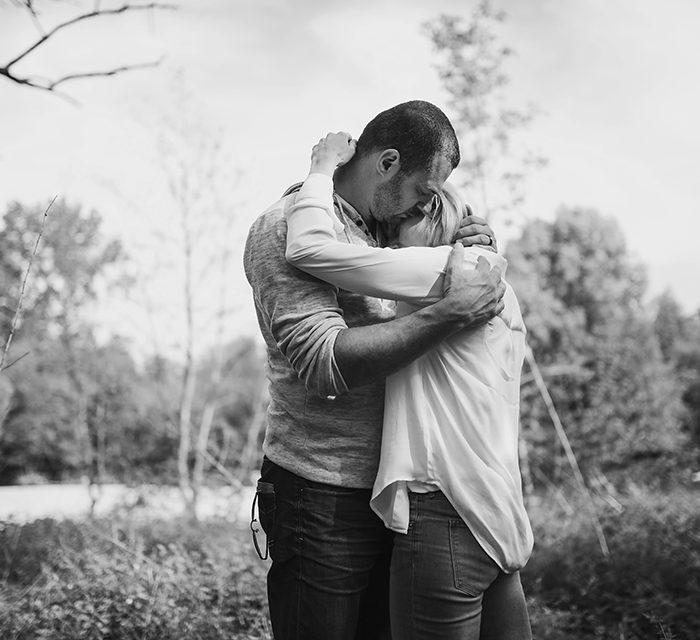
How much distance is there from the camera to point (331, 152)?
5.74 ft

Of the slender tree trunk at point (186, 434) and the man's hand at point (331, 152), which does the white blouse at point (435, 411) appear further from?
the slender tree trunk at point (186, 434)

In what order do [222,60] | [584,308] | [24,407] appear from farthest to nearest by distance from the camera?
[584,308], [24,407], [222,60]

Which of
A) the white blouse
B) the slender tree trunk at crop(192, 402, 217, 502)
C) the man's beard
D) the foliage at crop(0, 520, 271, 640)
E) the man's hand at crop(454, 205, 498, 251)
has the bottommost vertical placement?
the slender tree trunk at crop(192, 402, 217, 502)

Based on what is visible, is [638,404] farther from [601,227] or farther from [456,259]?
[456,259]

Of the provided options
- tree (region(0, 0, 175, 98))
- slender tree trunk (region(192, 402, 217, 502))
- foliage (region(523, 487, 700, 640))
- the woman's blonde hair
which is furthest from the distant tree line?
the woman's blonde hair

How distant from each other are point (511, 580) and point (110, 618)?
2.70 m

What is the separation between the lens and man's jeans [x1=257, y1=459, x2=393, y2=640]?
159 cm

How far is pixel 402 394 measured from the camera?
158 centimetres

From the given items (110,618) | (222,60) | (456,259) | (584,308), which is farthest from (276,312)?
(584,308)

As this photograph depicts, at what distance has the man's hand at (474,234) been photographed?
5.59 feet

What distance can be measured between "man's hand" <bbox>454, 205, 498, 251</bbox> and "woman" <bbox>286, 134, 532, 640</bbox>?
4.0 inches

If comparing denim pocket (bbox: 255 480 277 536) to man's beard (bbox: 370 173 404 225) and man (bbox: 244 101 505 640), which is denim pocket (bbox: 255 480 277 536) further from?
man's beard (bbox: 370 173 404 225)

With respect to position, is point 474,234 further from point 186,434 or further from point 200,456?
point 200,456

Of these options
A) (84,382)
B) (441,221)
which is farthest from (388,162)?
(84,382)
